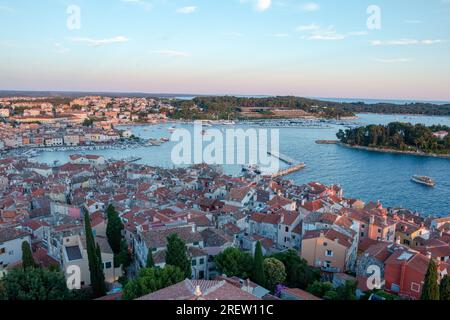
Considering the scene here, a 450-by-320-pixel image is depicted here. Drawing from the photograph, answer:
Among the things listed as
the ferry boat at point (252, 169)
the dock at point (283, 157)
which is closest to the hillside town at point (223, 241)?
the ferry boat at point (252, 169)

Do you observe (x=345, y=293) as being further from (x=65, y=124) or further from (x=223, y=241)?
(x=65, y=124)

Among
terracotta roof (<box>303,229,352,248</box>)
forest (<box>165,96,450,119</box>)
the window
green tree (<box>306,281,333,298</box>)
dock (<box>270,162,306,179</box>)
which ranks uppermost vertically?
forest (<box>165,96,450,119</box>)

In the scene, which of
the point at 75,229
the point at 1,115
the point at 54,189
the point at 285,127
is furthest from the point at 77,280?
the point at 1,115

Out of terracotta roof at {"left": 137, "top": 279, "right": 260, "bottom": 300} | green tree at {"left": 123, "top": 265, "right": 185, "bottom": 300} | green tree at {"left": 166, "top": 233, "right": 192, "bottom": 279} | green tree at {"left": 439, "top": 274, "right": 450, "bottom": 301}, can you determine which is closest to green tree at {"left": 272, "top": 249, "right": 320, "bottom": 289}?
green tree at {"left": 166, "top": 233, "right": 192, "bottom": 279}

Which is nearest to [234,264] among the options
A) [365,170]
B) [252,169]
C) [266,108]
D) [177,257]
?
[177,257]

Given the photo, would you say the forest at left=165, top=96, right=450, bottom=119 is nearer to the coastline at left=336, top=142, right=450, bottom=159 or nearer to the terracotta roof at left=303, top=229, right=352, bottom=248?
Result: the coastline at left=336, top=142, right=450, bottom=159
